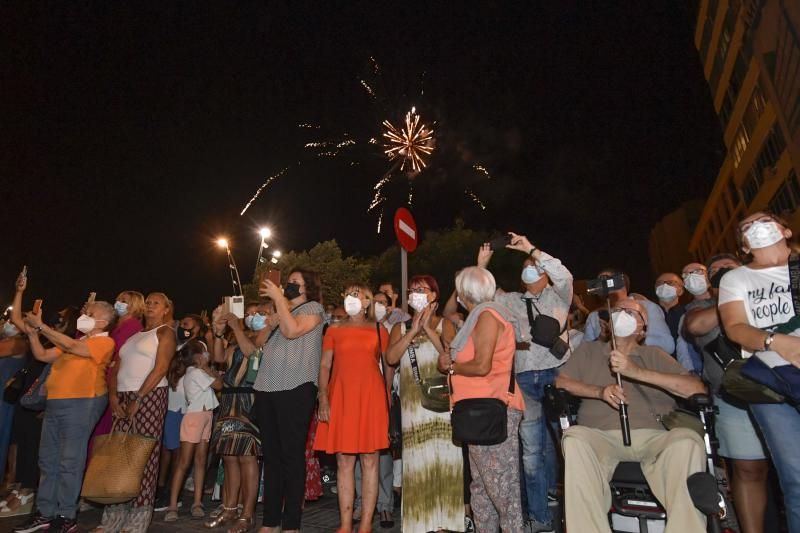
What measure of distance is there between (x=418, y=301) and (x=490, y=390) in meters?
1.15

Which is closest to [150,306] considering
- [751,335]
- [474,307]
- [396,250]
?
[474,307]

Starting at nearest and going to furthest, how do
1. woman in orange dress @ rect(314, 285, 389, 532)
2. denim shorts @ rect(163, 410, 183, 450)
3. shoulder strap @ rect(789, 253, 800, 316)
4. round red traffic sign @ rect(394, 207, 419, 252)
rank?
shoulder strap @ rect(789, 253, 800, 316) → woman in orange dress @ rect(314, 285, 389, 532) → denim shorts @ rect(163, 410, 183, 450) → round red traffic sign @ rect(394, 207, 419, 252)

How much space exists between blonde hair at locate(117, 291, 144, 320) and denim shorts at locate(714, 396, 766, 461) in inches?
217

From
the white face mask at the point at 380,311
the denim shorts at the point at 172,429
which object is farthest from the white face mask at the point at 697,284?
the denim shorts at the point at 172,429

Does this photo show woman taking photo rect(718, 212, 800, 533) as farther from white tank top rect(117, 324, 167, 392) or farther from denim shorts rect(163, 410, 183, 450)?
denim shorts rect(163, 410, 183, 450)

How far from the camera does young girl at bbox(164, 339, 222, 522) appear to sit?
5.74m

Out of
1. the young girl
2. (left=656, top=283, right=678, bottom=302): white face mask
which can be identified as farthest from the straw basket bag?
(left=656, top=283, right=678, bottom=302): white face mask

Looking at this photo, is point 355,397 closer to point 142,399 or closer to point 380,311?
point 380,311

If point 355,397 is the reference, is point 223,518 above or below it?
below

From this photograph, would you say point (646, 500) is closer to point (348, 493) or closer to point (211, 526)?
point (348, 493)

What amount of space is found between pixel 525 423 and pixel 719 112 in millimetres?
37256

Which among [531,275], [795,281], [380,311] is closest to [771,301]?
[795,281]

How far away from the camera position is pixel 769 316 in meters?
3.19

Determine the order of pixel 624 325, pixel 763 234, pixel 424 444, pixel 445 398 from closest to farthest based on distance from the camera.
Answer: pixel 763 234 → pixel 624 325 → pixel 445 398 → pixel 424 444
